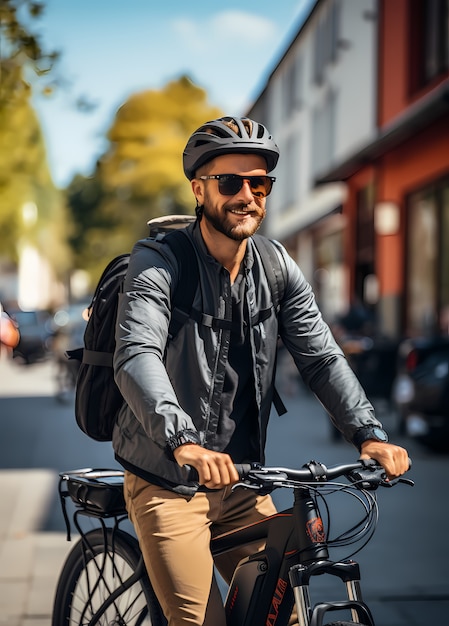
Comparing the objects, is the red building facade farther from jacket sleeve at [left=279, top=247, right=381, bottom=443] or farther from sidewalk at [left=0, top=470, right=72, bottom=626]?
jacket sleeve at [left=279, top=247, right=381, bottom=443]

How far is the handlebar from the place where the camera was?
102 inches

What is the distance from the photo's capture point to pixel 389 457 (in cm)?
281

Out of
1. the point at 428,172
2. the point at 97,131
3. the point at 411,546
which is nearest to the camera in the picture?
the point at 411,546

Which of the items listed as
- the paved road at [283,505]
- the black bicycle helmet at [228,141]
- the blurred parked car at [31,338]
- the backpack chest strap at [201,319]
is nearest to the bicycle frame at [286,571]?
the backpack chest strap at [201,319]

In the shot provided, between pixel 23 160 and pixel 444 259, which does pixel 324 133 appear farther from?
pixel 23 160

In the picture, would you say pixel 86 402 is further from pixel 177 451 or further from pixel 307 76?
pixel 307 76

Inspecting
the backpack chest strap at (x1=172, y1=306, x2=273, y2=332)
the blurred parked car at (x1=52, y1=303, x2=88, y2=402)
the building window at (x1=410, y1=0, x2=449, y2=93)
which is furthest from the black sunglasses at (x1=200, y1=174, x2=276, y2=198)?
the building window at (x1=410, y1=0, x2=449, y2=93)

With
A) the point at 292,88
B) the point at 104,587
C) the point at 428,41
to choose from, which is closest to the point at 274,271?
the point at 104,587

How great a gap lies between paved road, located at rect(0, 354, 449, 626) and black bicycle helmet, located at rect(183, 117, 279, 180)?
254cm

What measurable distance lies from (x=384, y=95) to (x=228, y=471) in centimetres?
1911

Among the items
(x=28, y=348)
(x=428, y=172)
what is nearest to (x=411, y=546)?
(x=428, y=172)

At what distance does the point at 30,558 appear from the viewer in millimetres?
6059

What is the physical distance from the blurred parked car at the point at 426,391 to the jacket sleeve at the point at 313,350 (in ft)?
23.1

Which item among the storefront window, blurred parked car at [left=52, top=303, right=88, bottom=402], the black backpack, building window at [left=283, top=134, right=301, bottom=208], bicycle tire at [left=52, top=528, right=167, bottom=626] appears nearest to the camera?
the black backpack
